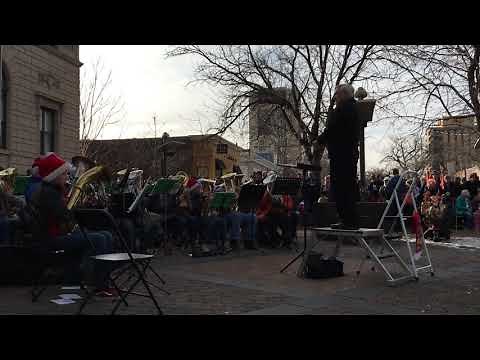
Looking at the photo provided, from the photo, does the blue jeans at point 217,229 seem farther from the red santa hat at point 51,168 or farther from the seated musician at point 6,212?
the red santa hat at point 51,168

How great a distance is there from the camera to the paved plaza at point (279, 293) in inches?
229

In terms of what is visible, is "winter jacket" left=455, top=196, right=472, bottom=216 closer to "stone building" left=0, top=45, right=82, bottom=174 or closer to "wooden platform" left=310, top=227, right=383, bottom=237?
"wooden platform" left=310, top=227, right=383, bottom=237

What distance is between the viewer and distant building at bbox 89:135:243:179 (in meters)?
45.0

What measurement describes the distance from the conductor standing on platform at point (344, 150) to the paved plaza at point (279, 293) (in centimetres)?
107

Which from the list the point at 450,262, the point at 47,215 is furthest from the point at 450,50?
the point at 47,215

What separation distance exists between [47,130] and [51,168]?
18.6 meters

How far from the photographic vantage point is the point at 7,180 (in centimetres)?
934

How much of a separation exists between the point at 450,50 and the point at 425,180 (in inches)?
225

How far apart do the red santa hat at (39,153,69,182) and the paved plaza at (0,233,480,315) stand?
1.51m

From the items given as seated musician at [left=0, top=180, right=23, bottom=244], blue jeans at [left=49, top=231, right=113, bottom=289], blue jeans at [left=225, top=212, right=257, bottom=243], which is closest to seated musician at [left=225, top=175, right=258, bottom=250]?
blue jeans at [left=225, top=212, right=257, bottom=243]

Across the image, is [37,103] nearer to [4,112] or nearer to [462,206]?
[4,112]
